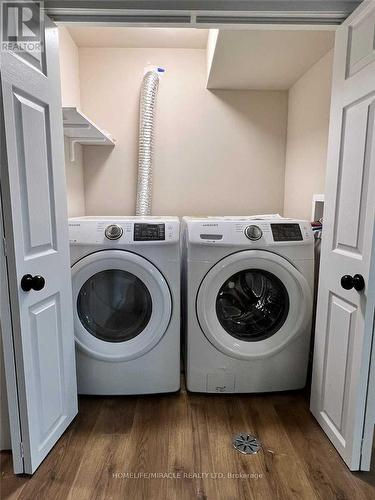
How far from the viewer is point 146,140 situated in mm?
2365

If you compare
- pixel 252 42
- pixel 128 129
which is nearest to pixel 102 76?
pixel 128 129

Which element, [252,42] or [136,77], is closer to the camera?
[252,42]

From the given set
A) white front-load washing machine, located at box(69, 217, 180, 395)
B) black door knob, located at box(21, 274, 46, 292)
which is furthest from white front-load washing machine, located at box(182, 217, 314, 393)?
black door knob, located at box(21, 274, 46, 292)

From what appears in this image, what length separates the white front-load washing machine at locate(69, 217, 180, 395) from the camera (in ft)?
5.14

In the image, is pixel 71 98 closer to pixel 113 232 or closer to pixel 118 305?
pixel 113 232

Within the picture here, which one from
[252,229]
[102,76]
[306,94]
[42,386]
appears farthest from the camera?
[102,76]

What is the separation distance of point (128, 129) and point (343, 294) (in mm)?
2075

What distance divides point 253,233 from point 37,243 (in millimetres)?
1065

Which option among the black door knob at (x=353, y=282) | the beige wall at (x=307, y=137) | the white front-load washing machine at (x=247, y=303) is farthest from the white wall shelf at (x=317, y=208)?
the black door knob at (x=353, y=282)

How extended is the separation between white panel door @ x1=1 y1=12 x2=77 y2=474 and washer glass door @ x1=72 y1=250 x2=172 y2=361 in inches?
6.7

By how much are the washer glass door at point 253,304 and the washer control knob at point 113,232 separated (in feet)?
1.73

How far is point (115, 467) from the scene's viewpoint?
128 centimetres

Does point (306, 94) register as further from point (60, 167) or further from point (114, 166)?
point (60, 167)

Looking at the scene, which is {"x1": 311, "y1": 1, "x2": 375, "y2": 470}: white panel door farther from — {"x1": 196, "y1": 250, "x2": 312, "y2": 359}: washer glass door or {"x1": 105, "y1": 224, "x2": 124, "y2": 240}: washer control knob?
{"x1": 105, "y1": 224, "x2": 124, "y2": 240}: washer control knob
